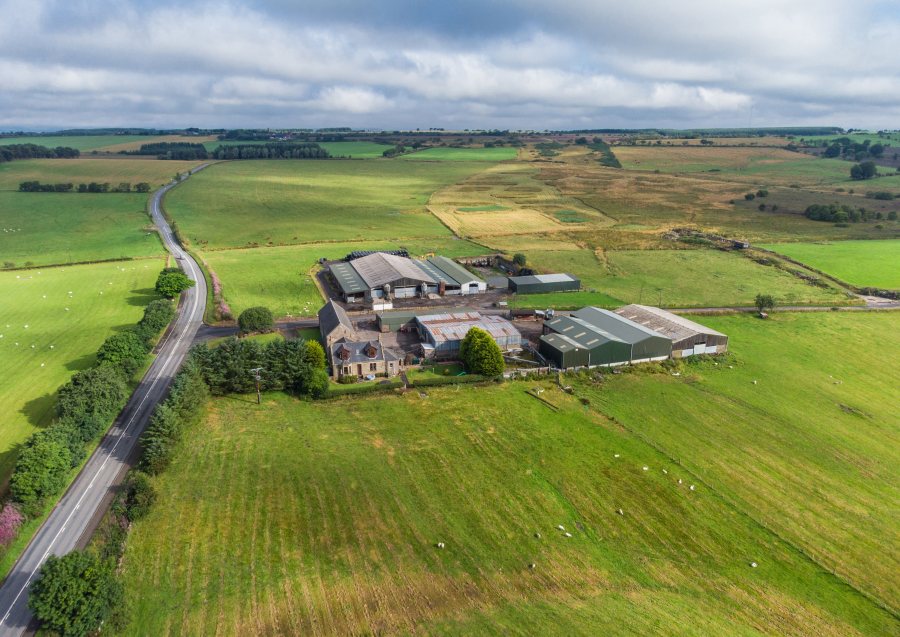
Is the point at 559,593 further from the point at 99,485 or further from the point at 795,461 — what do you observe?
the point at 99,485

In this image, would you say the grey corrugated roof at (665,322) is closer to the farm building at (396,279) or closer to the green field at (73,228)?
the farm building at (396,279)

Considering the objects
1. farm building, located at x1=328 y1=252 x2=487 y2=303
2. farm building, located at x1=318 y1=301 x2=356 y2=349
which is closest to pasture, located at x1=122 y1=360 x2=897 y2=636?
farm building, located at x1=318 y1=301 x2=356 y2=349

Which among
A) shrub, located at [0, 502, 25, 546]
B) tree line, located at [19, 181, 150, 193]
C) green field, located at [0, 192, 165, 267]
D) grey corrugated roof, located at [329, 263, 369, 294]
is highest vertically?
tree line, located at [19, 181, 150, 193]

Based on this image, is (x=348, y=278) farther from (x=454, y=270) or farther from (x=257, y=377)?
(x=257, y=377)

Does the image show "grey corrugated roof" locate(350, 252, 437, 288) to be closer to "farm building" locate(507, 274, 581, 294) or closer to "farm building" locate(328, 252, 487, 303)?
"farm building" locate(328, 252, 487, 303)

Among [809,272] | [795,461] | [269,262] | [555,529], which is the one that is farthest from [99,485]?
[809,272]
